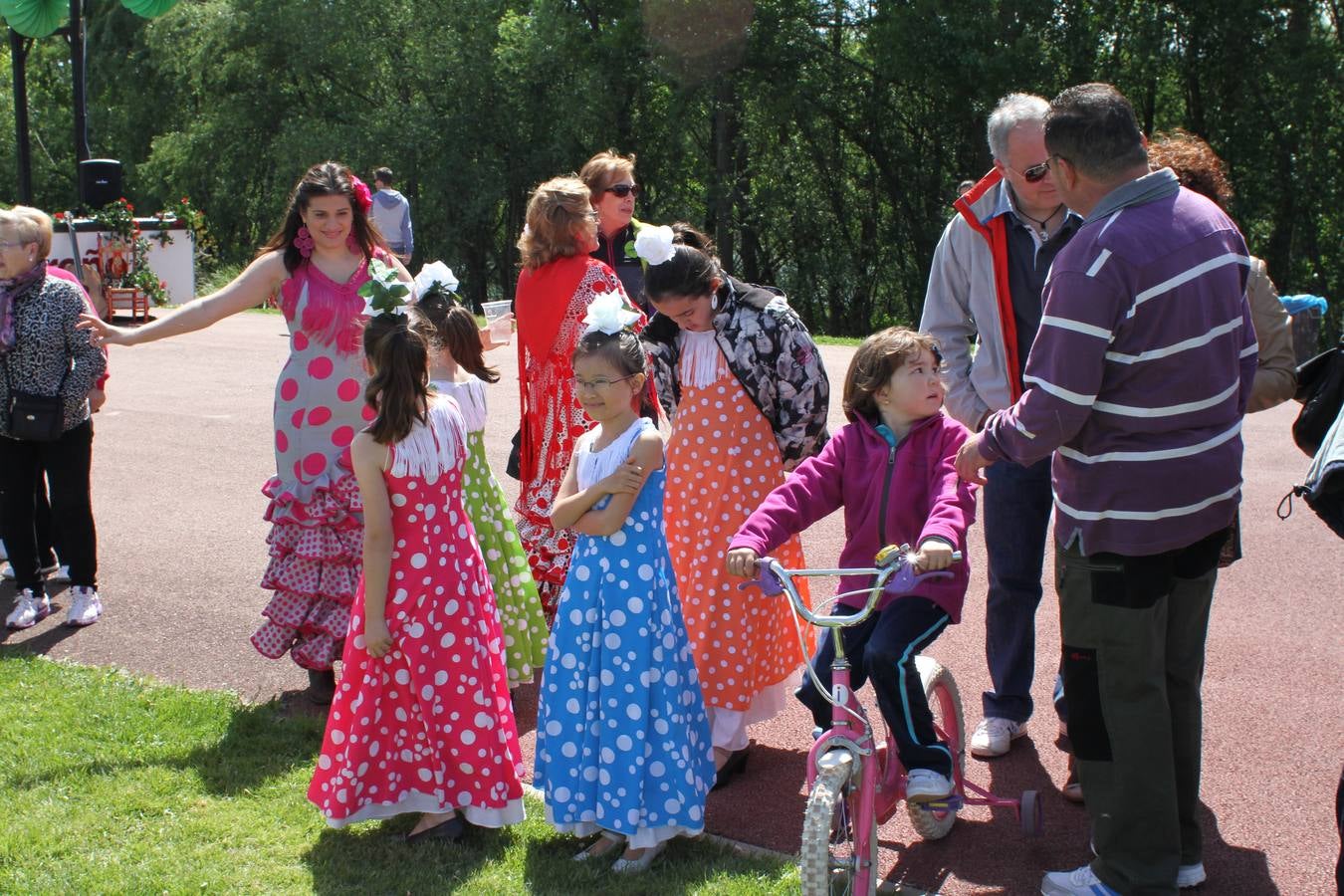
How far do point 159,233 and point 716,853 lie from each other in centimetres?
1876

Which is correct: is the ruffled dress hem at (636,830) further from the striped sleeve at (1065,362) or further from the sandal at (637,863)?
the striped sleeve at (1065,362)

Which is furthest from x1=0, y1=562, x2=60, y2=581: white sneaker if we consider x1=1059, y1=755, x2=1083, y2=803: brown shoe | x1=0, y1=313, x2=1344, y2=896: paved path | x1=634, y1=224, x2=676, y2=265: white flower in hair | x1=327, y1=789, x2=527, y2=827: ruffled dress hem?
x1=1059, y1=755, x2=1083, y2=803: brown shoe

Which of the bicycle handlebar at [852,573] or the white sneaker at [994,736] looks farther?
the white sneaker at [994,736]

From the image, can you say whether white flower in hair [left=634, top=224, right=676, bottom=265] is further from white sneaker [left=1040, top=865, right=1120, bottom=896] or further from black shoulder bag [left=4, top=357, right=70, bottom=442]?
black shoulder bag [left=4, top=357, right=70, bottom=442]

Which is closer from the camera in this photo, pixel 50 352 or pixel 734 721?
pixel 734 721

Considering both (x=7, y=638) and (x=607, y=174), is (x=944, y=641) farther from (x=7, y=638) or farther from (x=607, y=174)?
(x=7, y=638)

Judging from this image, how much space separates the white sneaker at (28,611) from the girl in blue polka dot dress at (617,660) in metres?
3.46

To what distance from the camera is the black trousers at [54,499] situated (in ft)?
20.2

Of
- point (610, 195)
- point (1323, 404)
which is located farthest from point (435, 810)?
point (610, 195)

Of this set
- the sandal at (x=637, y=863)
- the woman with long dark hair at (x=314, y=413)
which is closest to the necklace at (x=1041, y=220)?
the sandal at (x=637, y=863)

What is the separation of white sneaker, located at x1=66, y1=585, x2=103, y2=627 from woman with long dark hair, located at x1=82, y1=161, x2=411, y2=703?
1.54 metres

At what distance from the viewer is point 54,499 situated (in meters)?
6.22

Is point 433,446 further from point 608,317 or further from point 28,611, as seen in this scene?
point 28,611

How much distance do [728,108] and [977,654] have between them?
25.5 metres
